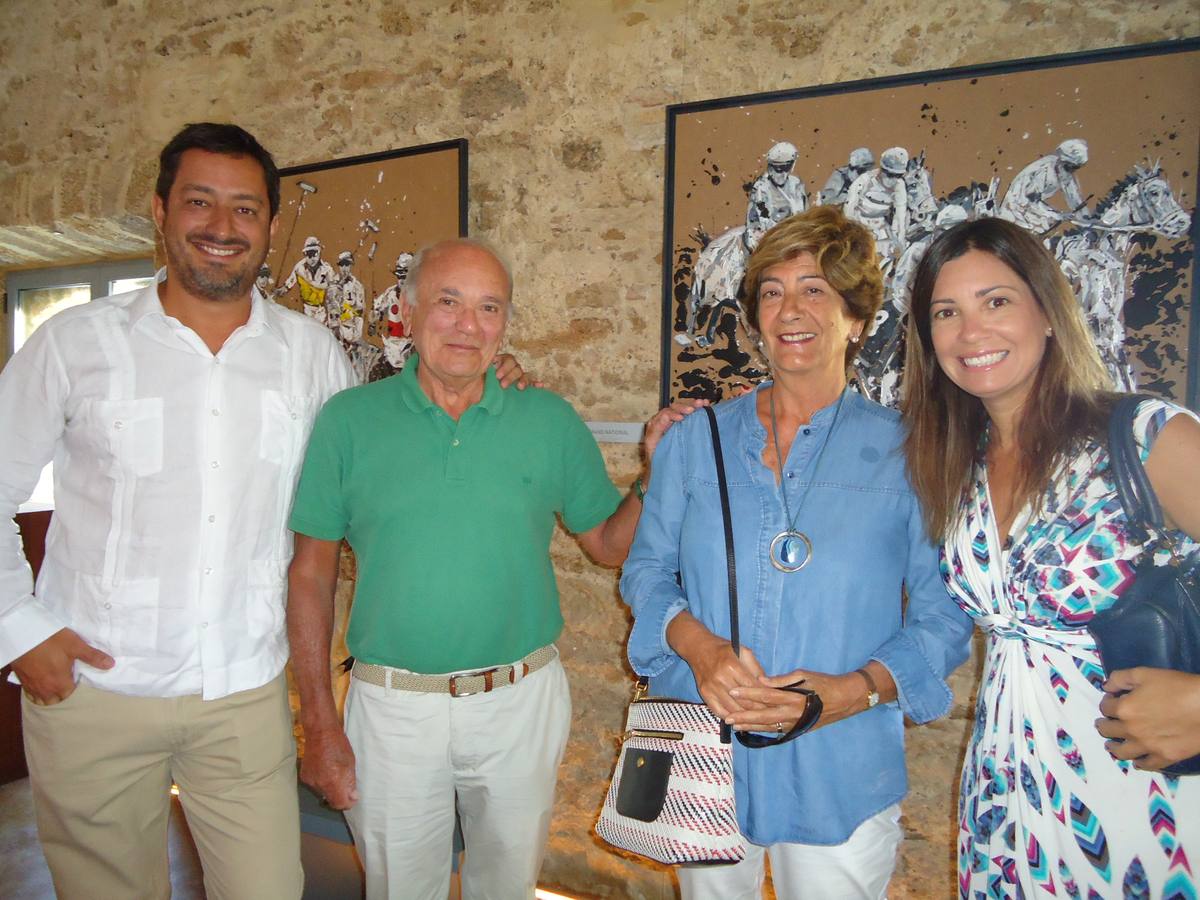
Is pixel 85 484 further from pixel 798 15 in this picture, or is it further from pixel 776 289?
pixel 798 15

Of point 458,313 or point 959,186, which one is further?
point 959,186

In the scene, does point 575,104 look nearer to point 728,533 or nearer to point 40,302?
point 728,533

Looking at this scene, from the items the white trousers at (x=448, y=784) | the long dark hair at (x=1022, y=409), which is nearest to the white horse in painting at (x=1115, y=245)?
the long dark hair at (x=1022, y=409)

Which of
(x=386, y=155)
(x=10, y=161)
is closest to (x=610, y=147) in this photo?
(x=386, y=155)

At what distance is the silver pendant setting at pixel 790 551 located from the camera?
1.49 meters

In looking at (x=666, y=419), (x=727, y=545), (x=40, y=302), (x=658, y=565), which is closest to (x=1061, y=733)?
(x=727, y=545)

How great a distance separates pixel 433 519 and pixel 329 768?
0.65 metres

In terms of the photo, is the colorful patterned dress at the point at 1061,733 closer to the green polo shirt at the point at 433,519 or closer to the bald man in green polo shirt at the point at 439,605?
the bald man in green polo shirt at the point at 439,605

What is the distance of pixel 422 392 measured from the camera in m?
1.94

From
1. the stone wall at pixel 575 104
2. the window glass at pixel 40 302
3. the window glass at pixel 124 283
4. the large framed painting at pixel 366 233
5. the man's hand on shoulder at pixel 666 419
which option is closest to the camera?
the man's hand on shoulder at pixel 666 419

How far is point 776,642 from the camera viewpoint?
1484 mm

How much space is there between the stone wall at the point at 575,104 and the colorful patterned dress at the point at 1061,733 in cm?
114

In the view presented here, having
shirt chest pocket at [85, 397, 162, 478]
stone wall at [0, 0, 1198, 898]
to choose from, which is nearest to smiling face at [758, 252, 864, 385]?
stone wall at [0, 0, 1198, 898]

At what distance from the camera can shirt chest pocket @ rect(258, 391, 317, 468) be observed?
1.88m
